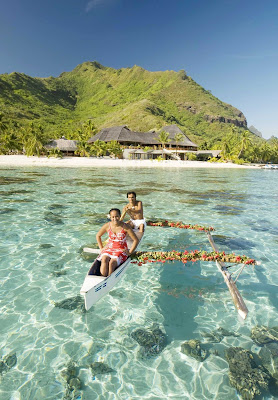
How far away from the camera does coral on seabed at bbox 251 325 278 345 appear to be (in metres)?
5.53

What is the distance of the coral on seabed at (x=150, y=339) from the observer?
5.17 m

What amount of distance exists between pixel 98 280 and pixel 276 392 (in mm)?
3868

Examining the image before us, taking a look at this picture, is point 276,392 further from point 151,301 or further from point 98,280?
point 98,280

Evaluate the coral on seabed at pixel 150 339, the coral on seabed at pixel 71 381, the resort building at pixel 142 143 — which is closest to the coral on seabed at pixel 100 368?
the coral on seabed at pixel 71 381

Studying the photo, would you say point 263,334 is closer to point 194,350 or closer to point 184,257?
point 194,350

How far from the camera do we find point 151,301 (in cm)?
683

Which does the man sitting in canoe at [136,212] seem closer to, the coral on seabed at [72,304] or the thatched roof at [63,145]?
the coral on seabed at [72,304]

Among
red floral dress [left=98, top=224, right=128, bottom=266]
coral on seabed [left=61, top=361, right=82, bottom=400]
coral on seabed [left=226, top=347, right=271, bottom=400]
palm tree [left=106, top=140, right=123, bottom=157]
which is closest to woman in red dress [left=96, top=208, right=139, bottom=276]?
red floral dress [left=98, top=224, right=128, bottom=266]

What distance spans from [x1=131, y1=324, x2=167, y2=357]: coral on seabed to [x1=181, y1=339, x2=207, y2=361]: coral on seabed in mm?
427

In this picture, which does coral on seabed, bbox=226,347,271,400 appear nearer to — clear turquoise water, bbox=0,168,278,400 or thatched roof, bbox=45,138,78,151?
clear turquoise water, bbox=0,168,278,400

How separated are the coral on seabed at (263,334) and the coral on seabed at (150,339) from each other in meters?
2.05

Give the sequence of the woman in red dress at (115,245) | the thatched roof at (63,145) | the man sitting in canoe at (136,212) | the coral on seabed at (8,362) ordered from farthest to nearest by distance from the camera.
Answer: the thatched roof at (63,145)
the man sitting in canoe at (136,212)
the woman in red dress at (115,245)
the coral on seabed at (8,362)

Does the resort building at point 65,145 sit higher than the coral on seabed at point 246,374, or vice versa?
the resort building at point 65,145

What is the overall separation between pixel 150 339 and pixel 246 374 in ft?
6.32
